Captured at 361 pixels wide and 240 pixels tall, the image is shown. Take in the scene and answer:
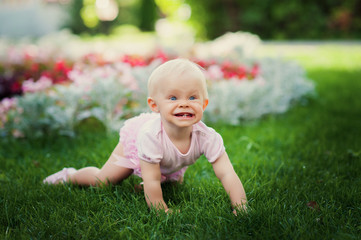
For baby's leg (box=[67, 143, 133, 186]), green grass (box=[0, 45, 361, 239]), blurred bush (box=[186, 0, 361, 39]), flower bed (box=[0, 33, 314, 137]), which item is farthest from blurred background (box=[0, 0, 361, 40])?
baby's leg (box=[67, 143, 133, 186])

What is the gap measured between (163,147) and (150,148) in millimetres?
76

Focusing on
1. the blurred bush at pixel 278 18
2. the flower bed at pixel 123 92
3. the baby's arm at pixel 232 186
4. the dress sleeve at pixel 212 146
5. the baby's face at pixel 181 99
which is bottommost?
the blurred bush at pixel 278 18

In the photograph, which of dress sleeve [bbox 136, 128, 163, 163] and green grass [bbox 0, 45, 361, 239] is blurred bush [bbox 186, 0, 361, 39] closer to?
green grass [bbox 0, 45, 361, 239]

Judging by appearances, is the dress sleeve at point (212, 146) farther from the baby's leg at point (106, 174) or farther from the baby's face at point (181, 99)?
the baby's leg at point (106, 174)

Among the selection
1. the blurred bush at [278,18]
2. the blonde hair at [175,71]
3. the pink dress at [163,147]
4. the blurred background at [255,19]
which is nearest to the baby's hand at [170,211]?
the pink dress at [163,147]

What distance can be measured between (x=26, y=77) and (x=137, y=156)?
3836 millimetres

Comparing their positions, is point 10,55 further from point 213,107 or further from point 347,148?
point 347,148

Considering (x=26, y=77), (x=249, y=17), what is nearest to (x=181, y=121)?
(x=26, y=77)

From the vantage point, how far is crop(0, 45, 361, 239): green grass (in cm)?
186

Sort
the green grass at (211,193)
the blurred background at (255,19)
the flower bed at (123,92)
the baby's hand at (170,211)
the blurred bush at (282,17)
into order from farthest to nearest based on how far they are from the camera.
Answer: the blurred background at (255,19) < the blurred bush at (282,17) < the flower bed at (123,92) < the baby's hand at (170,211) < the green grass at (211,193)

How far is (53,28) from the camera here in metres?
18.5

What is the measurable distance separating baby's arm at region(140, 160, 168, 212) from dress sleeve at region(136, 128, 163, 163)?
0.04 metres

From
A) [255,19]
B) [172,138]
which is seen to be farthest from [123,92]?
[255,19]

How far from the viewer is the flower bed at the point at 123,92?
362cm
